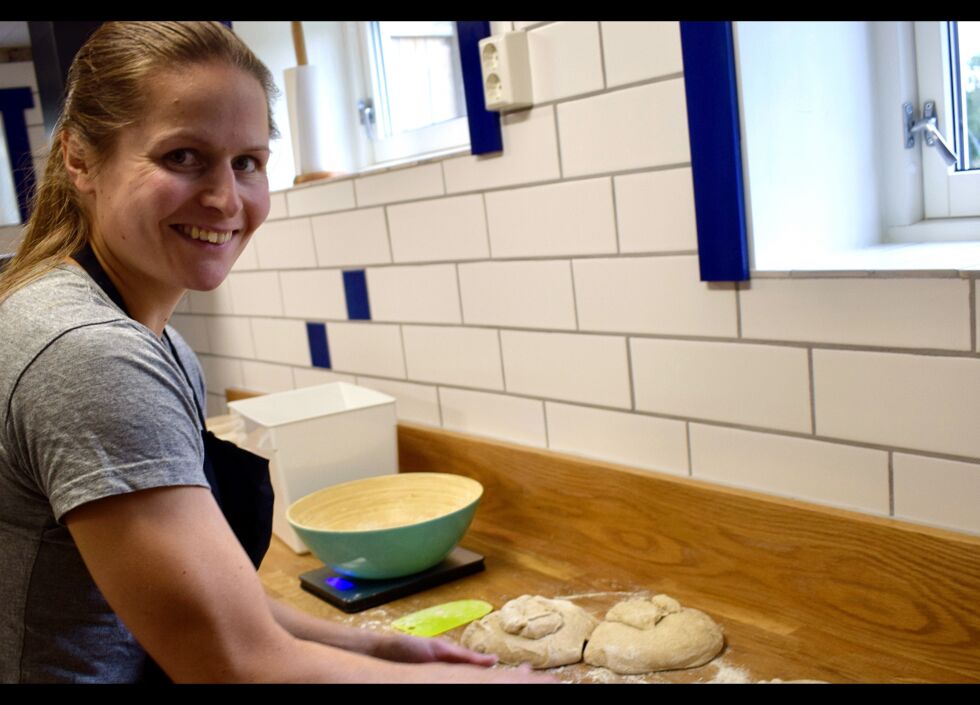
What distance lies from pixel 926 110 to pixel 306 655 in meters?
1.05

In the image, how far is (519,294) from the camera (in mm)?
1507

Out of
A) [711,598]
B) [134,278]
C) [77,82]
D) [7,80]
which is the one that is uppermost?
[7,80]

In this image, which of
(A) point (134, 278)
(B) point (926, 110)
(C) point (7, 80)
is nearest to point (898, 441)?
(B) point (926, 110)

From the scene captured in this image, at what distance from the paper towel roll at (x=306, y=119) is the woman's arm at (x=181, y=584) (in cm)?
153

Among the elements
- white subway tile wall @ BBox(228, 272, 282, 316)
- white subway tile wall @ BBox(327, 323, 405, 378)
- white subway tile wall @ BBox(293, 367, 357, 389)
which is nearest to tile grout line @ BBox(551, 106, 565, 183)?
white subway tile wall @ BBox(327, 323, 405, 378)

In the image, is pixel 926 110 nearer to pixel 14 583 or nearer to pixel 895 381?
pixel 895 381

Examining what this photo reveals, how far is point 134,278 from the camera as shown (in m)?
0.86

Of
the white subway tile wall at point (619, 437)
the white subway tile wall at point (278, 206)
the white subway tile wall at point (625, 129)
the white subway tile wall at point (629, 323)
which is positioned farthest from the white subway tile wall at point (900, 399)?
the white subway tile wall at point (278, 206)

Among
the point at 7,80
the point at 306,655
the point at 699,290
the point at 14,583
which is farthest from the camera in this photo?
A: the point at 7,80

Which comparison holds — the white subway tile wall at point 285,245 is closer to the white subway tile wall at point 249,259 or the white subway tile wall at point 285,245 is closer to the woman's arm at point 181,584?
the white subway tile wall at point 249,259

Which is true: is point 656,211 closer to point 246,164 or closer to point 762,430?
point 762,430

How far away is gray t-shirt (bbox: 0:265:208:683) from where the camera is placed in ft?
2.09

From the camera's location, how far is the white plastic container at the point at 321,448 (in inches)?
61.0

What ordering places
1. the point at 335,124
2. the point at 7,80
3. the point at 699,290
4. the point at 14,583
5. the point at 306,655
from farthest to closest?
1. the point at 7,80
2. the point at 335,124
3. the point at 699,290
4. the point at 14,583
5. the point at 306,655
